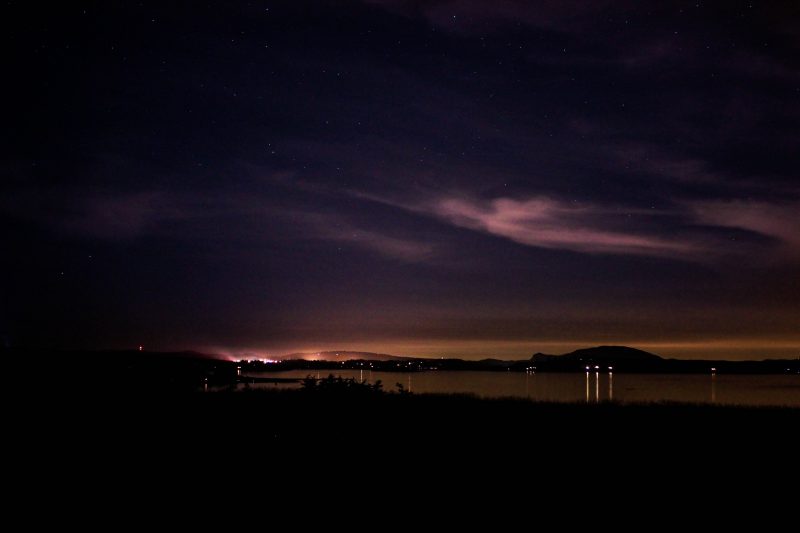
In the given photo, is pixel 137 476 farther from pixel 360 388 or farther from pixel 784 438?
pixel 784 438

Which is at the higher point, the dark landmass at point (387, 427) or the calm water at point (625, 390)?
the dark landmass at point (387, 427)

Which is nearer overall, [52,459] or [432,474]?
[432,474]

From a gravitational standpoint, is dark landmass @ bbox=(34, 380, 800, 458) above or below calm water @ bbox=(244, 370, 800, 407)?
above

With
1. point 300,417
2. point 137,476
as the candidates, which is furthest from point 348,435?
point 137,476

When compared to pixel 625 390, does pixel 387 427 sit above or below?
above

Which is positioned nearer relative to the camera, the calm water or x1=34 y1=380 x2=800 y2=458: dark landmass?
x1=34 y1=380 x2=800 y2=458: dark landmass

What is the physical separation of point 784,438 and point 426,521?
44.0 ft

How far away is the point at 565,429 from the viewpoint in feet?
67.4

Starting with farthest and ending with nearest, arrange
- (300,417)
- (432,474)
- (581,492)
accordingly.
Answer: (300,417)
(432,474)
(581,492)

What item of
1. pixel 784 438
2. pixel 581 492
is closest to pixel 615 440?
pixel 784 438

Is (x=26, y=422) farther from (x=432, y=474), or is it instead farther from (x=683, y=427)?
(x=683, y=427)

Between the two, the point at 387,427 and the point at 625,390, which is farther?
the point at 625,390

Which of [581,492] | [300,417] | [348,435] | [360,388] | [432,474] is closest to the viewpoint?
[581,492]

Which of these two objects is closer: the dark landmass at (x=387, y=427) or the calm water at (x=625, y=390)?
the dark landmass at (x=387, y=427)
